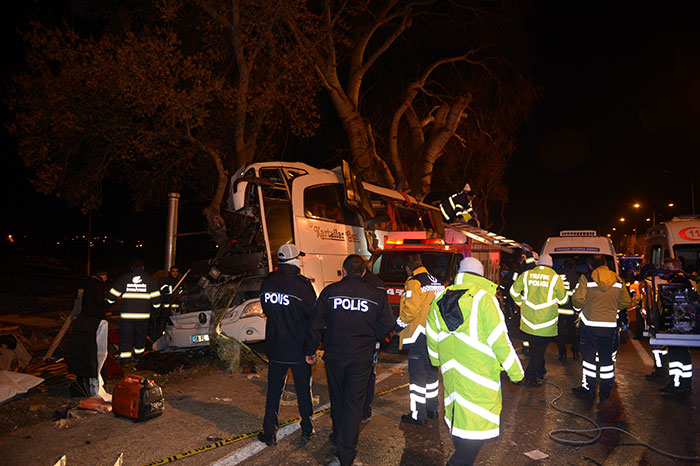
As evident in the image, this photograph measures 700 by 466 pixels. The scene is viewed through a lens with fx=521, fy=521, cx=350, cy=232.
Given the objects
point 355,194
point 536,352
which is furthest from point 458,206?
point 536,352

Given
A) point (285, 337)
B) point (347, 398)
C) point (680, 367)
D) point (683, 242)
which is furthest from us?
point (683, 242)

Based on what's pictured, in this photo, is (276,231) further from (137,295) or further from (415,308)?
(415,308)

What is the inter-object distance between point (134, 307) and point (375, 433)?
15.8 ft

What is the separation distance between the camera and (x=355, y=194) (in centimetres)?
1150

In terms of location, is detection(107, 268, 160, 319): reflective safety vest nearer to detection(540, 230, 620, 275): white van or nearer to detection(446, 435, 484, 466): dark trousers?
detection(446, 435, 484, 466): dark trousers

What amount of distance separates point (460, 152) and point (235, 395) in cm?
2302

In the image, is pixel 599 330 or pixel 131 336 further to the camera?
pixel 131 336

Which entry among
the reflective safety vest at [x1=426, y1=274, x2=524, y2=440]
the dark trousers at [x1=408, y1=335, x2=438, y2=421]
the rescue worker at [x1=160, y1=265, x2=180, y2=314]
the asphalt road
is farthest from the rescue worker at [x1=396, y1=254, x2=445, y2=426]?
the rescue worker at [x1=160, y1=265, x2=180, y2=314]

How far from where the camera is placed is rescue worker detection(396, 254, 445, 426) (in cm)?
552

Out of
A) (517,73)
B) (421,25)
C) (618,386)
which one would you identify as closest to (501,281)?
(618,386)

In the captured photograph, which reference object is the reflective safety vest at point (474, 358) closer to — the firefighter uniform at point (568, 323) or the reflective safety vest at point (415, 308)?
the reflective safety vest at point (415, 308)

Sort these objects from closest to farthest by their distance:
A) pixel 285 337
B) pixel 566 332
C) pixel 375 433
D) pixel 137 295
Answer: pixel 285 337 < pixel 375 433 < pixel 137 295 < pixel 566 332

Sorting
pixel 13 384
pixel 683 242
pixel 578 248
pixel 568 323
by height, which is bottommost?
pixel 13 384

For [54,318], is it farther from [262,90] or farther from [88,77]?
[262,90]
